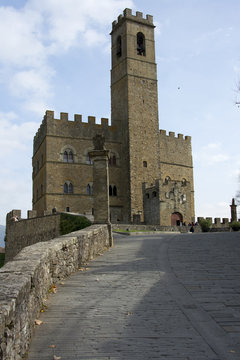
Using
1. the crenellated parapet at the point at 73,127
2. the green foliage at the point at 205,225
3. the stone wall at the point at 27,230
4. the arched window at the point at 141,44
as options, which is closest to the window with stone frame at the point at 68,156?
the crenellated parapet at the point at 73,127

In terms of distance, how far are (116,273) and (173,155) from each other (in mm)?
36311

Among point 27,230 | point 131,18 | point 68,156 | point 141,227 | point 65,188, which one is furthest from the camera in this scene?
point 131,18

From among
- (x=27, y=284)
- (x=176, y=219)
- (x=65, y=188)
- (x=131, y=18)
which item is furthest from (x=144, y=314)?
(x=131, y=18)

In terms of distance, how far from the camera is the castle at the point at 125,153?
37.1 m

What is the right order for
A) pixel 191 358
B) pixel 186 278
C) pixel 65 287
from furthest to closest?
pixel 186 278 < pixel 65 287 < pixel 191 358

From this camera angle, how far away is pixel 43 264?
6285 millimetres

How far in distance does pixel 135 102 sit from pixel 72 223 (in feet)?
65.5

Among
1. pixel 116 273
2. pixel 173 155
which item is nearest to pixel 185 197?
pixel 173 155

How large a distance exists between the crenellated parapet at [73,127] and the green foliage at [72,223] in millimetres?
14952

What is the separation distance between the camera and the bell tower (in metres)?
39.1

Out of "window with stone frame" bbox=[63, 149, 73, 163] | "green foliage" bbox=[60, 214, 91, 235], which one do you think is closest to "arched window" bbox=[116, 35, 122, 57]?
"window with stone frame" bbox=[63, 149, 73, 163]

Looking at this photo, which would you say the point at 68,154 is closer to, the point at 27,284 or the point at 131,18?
the point at 131,18

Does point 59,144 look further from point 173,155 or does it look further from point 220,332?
point 220,332

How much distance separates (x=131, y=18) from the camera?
4119 centimetres
